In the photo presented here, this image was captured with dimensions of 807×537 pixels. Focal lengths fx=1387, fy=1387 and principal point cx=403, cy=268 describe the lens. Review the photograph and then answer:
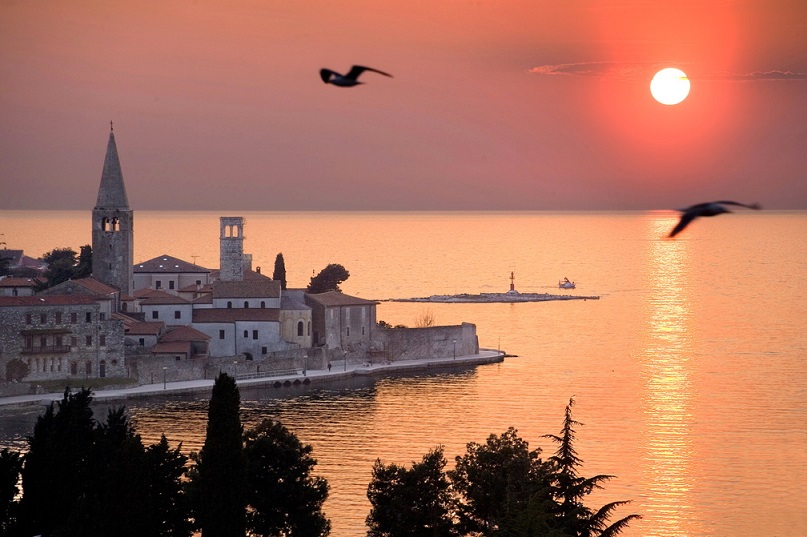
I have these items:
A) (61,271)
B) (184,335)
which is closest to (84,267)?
(61,271)

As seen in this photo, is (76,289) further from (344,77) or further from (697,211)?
(697,211)

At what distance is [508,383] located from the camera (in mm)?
61250

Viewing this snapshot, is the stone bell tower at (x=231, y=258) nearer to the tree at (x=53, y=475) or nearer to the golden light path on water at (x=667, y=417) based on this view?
the golden light path on water at (x=667, y=417)

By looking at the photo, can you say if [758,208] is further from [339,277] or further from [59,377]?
[339,277]

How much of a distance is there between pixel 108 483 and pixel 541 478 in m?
7.97

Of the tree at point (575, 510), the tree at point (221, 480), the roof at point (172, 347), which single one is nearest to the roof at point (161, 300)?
the roof at point (172, 347)

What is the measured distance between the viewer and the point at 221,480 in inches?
1063

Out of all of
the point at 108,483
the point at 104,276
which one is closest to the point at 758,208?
the point at 108,483

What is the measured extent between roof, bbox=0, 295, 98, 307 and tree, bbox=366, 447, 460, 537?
97.5ft

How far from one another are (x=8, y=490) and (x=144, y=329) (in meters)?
31.6

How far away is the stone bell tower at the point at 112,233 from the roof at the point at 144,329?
17.8 ft

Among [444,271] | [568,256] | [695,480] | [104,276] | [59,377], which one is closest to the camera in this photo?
[695,480]

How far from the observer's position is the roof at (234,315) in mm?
60688

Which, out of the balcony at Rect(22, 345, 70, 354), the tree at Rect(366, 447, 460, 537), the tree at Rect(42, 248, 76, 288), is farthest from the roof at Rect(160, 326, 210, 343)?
the tree at Rect(366, 447, 460, 537)
